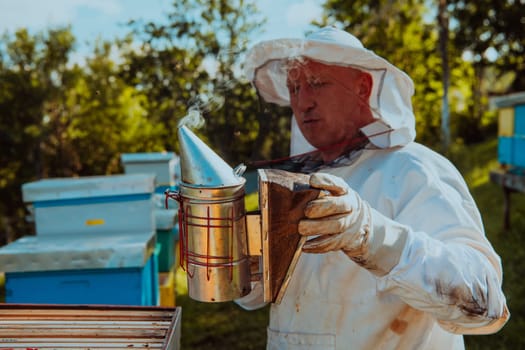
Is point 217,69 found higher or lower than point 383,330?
higher

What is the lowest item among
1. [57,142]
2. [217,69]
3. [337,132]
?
[57,142]

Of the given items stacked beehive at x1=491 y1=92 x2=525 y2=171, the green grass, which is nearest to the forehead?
the green grass

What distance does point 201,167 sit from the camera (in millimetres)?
1103

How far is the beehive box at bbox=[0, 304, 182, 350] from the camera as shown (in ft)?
4.07

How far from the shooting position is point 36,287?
8.58ft

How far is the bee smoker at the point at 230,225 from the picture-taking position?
3.52ft

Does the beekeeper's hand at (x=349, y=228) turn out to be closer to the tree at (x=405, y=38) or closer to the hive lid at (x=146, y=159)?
the hive lid at (x=146, y=159)

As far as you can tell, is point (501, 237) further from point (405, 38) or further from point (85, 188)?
point (85, 188)

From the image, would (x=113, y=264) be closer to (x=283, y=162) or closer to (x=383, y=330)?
(x=283, y=162)

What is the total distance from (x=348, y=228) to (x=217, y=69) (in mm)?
1221

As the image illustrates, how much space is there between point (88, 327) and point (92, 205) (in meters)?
1.91

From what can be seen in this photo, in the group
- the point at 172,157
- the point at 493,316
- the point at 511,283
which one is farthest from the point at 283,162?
the point at 511,283

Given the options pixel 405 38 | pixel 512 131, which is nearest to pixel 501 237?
pixel 512 131

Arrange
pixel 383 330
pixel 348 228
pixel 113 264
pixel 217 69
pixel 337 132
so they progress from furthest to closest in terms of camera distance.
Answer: pixel 113 264 < pixel 217 69 < pixel 337 132 < pixel 383 330 < pixel 348 228
